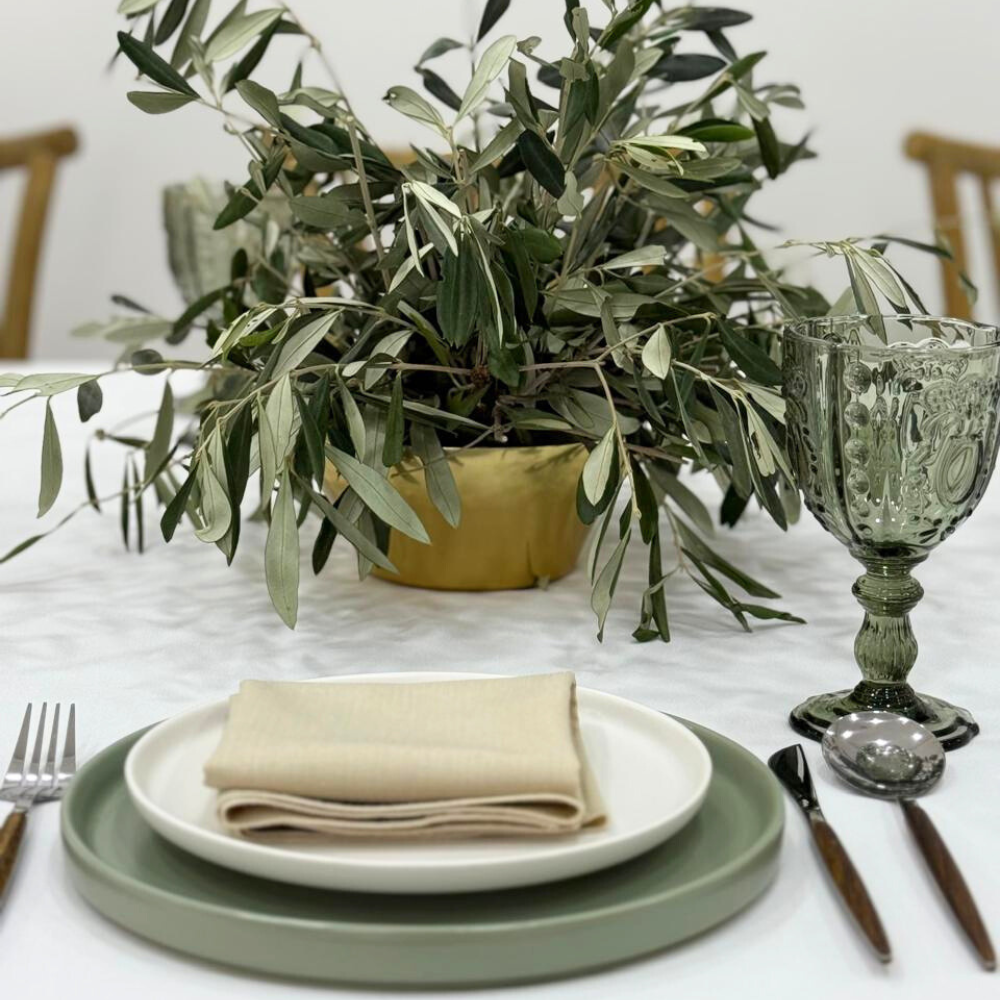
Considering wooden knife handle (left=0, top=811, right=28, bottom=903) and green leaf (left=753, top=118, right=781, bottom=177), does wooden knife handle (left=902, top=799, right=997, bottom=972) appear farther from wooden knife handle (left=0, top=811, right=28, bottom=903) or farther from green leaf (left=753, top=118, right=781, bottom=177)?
green leaf (left=753, top=118, right=781, bottom=177)

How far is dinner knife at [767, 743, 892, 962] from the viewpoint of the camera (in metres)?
0.54

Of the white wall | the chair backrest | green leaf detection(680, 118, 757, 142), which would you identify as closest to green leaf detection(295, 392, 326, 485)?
green leaf detection(680, 118, 757, 142)

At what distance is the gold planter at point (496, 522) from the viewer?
96cm

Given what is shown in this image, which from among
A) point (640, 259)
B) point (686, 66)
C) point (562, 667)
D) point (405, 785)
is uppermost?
point (686, 66)

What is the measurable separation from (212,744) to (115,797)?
0.16 ft

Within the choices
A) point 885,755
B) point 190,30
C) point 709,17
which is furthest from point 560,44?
point 885,755

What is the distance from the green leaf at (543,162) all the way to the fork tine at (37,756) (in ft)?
1.30

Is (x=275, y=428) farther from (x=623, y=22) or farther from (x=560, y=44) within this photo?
(x=560, y=44)

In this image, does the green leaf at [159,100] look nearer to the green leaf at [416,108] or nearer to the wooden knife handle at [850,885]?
the green leaf at [416,108]

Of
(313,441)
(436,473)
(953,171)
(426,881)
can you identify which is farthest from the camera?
(953,171)

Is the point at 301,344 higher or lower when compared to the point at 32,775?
higher

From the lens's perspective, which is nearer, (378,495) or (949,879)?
(949,879)

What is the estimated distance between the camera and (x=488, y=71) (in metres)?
0.82

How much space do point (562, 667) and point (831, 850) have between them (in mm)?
306
